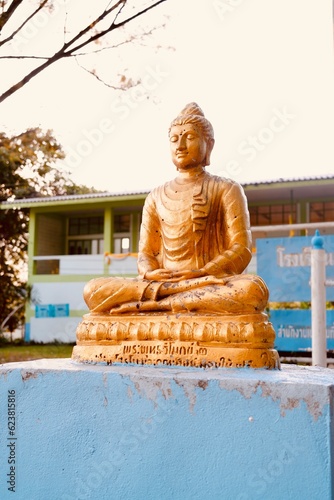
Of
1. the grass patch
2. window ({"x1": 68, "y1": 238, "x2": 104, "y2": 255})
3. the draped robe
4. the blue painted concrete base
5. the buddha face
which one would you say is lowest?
the grass patch

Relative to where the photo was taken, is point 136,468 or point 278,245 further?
point 278,245

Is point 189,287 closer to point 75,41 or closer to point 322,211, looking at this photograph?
point 75,41

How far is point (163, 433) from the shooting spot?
104 inches

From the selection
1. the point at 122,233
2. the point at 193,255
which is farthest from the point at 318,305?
the point at 122,233

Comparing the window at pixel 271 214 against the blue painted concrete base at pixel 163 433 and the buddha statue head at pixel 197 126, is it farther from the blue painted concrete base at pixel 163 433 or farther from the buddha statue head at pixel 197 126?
the blue painted concrete base at pixel 163 433

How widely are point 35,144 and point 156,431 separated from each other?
3407 millimetres

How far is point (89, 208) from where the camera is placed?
14859 mm

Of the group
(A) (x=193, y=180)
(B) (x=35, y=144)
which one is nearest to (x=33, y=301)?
(B) (x=35, y=144)

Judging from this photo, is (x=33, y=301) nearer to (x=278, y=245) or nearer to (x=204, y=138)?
(x=278, y=245)

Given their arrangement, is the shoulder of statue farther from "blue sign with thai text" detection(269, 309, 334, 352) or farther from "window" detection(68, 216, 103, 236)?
"window" detection(68, 216, 103, 236)

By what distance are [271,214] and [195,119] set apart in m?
10.3

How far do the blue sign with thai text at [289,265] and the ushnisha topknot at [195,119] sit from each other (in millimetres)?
2286

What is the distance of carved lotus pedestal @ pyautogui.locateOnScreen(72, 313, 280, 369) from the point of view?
114 inches

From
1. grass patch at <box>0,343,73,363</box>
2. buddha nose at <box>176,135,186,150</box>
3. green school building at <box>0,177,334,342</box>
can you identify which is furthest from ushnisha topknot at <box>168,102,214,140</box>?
green school building at <box>0,177,334,342</box>
